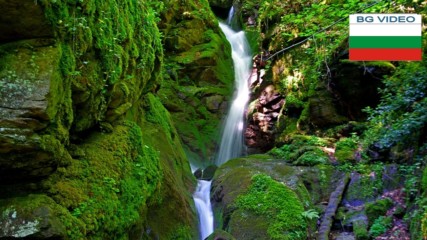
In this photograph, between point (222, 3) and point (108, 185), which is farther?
point (222, 3)

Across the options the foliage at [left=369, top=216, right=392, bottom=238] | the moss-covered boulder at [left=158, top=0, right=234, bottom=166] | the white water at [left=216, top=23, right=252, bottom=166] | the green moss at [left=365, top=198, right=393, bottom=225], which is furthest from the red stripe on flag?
the moss-covered boulder at [left=158, top=0, right=234, bottom=166]

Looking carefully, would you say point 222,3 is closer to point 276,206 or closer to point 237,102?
point 237,102

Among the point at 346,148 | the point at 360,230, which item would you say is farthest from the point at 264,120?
the point at 360,230

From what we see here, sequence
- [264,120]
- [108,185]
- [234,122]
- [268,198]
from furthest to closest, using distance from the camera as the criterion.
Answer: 1. [234,122]
2. [264,120]
3. [268,198]
4. [108,185]

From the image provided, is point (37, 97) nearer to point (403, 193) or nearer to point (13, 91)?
point (13, 91)

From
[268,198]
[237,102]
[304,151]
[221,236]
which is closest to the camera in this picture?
[221,236]

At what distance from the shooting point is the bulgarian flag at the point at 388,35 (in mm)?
5621

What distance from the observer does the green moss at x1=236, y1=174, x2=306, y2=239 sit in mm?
6329

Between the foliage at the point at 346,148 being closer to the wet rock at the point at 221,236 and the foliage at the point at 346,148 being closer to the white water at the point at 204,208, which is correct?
the white water at the point at 204,208

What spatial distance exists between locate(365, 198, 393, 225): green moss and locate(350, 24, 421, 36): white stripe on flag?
289cm

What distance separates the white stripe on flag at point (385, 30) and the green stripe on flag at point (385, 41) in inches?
3.3

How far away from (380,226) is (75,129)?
4.93 m

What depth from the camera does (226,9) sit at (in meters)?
21.2

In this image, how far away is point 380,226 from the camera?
5.83 metres
